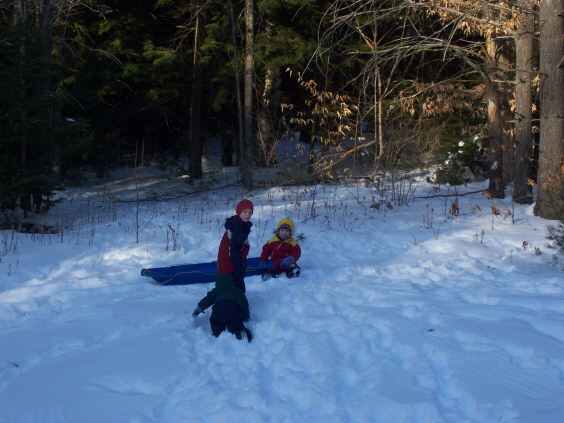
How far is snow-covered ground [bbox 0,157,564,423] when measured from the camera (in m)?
3.39

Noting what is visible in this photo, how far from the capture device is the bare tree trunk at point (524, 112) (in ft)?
30.7

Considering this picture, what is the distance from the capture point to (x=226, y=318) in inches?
183

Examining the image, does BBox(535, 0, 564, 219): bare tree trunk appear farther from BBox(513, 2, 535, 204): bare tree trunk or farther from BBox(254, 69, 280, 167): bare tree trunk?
BBox(254, 69, 280, 167): bare tree trunk

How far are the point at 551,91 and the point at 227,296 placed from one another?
673 cm

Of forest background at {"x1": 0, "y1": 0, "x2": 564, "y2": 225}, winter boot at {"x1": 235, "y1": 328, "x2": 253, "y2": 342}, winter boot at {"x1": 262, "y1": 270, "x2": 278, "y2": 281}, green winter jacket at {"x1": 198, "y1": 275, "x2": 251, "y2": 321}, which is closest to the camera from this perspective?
winter boot at {"x1": 235, "y1": 328, "x2": 253, "y2": 342}

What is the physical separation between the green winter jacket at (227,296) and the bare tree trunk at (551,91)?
5738 mm

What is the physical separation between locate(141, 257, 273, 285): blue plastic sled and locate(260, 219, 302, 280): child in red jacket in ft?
0.50

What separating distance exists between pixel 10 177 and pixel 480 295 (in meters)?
8.99

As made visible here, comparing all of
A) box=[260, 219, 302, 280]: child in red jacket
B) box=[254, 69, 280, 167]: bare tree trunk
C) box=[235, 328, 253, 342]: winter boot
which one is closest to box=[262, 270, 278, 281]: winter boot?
box=[260, 219, 302, 280]: child in red jacket

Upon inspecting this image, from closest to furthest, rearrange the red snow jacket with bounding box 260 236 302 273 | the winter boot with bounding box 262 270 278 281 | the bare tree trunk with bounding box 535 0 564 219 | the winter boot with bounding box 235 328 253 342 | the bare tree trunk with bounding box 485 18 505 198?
the winter boot with bounding box 235 328 253 342
the winter boot with bounding box 262 270 278 281
the red snow jacket with bounding box 260 236 302 273
the bare tree trunk with bounding box 535 0 564 219
the bare tree trunk with bounding box 485 18 505 198

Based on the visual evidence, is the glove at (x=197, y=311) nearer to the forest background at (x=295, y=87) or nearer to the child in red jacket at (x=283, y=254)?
the child in red jacket at (x=283, y=254)

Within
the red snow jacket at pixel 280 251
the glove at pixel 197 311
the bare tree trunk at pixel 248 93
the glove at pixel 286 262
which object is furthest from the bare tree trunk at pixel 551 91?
the bare tree trunk at pixel 248 93

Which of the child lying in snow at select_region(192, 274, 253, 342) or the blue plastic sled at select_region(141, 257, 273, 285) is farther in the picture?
the blue plastic sled at select_region(141, 257, 273, 285)

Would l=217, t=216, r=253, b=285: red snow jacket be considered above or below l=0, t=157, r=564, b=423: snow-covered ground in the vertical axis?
above
